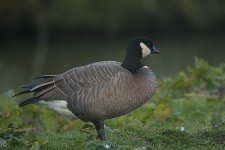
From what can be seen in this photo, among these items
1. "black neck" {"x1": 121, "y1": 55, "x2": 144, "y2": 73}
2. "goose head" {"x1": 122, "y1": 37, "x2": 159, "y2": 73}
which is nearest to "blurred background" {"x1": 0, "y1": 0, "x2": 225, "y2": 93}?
"goose head" {"x1": 122, "y1": 37, "x2": 159, "y2": 73}

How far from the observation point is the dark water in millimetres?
20344

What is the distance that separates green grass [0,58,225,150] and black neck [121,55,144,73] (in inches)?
28.8

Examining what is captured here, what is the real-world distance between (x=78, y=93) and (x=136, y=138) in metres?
0.90

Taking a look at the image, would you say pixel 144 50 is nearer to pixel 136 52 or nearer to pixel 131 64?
pixel 136 52

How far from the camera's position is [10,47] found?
2550 cm

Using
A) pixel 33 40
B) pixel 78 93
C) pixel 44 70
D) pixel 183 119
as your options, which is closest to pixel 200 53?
pixel 44 70

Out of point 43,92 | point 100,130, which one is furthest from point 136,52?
point 43,92

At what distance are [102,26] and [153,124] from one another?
700 inches

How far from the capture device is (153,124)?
9727 millimetres

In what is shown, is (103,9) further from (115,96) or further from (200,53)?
(115,96)

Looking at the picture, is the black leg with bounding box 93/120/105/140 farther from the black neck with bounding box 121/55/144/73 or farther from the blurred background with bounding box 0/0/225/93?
the blurred background with bounding box 0/0/225/93

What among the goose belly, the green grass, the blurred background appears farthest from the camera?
the blurred background

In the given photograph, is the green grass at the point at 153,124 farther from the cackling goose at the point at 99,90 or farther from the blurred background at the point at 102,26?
the blurred background at the point at 102,26

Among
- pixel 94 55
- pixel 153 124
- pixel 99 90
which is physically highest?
pixel 94 55
